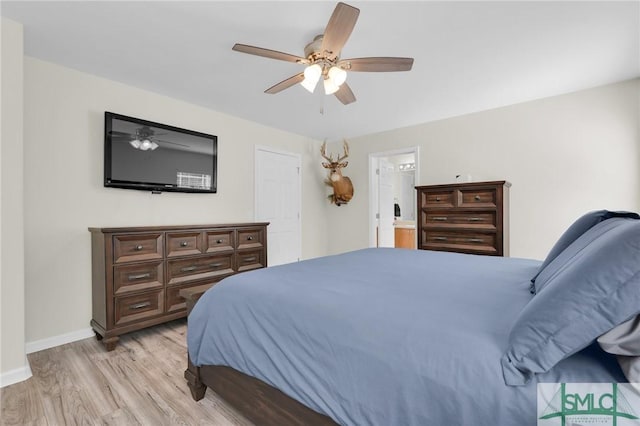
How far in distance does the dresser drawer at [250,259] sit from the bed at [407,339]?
5.54 ft

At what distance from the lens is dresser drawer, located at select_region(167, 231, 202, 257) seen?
2.76m

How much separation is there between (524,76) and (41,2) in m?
3.88

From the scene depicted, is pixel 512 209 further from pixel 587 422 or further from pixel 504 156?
pixel 587 422

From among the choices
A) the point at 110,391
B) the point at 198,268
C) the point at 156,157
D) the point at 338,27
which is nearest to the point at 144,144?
the point at 156,157

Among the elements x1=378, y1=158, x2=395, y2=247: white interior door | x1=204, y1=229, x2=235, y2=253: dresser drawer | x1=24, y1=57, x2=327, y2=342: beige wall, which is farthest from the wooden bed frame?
x1=378, y1=158, x2=395, y2=247: white interior door

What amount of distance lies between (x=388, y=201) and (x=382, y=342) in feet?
14.3

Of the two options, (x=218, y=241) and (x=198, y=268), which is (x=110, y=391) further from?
(x=218, y=241)

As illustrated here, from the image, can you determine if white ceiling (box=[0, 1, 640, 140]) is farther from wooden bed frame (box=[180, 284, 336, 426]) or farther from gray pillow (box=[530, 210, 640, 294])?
wooden bed frame (box=[180, 284, 336, 426])

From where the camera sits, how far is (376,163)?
485 centimetres

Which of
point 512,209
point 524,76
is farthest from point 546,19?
point 512,209

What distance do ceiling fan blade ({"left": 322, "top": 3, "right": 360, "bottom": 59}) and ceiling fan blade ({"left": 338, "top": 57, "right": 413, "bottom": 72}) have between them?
13cm

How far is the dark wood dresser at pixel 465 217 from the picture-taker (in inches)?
125

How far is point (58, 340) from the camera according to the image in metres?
2.50

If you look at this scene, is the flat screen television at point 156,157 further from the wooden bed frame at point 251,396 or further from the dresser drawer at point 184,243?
the wooden bed frame at point 251,396
